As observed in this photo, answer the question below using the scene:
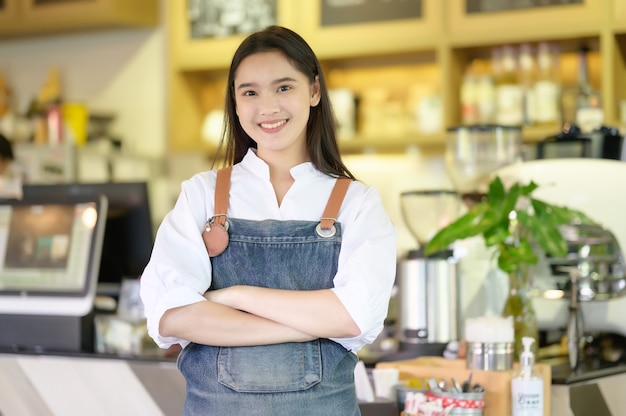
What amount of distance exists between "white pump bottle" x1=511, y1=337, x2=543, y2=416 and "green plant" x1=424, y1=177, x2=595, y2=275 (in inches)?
12.1

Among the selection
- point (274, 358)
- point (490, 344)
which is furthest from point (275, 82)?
point (490, 344)

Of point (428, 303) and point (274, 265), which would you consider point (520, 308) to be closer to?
point (428, 303)

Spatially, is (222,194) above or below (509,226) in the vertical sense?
above

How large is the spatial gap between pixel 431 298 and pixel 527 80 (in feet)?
6.83

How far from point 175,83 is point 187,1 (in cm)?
38

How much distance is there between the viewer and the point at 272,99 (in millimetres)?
1535

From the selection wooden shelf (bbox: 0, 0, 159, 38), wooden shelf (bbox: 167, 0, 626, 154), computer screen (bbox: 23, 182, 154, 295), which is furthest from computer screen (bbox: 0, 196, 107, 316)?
wooden shelf (bbox: 0, 0, 159, 38)

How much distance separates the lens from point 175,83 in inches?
184

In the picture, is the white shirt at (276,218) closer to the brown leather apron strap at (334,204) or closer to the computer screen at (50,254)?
the brown leather apron strap at (334,204)

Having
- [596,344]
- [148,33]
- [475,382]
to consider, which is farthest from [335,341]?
[148,33]

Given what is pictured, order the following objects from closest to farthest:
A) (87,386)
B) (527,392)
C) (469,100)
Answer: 1. (527,392)
2. (87,386)
3. (469,100)

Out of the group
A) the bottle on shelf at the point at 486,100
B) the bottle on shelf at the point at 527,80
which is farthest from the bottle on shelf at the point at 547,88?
the bottle on shelf at the point at 486,100

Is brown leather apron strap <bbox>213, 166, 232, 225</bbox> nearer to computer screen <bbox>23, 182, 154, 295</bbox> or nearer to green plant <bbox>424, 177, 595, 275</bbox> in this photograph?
green plant <bbox>424, 177, 595, 275</bbox>

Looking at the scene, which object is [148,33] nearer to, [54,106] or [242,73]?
[54,106]
